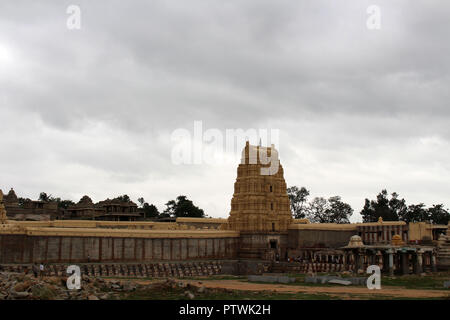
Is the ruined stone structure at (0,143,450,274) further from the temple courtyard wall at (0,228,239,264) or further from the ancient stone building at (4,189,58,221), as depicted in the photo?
the ancient stone building at (4,189,58,221)

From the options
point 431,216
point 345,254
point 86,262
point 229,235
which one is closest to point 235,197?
point 229,235

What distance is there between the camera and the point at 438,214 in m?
133

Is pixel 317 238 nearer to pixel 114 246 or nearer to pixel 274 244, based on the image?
pixel 274 244

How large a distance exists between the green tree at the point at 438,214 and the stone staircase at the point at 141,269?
7286 centimetres

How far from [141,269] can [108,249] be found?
4857mm

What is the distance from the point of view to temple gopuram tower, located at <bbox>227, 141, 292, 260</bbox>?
82375 mm

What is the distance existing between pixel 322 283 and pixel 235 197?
37.7 m

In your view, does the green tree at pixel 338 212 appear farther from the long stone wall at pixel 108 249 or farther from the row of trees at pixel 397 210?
the long stone wall at pixel 108 249
